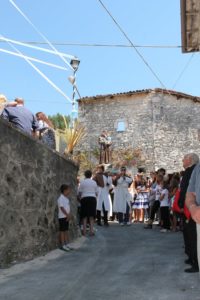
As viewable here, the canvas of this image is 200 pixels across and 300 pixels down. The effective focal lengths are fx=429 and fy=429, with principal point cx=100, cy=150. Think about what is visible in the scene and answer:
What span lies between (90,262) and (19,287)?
5.92 ft

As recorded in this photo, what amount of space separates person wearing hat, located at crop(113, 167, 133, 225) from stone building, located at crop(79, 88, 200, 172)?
54.6 feet

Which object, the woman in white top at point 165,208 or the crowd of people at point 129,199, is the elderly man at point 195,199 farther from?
the woman in white top at point 165,208

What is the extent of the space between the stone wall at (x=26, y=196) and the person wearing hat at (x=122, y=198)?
4187 mm

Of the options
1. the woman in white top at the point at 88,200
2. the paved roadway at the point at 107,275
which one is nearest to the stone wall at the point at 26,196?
the paved roadway at the point at 107,275

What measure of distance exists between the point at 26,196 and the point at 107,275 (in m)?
1.96

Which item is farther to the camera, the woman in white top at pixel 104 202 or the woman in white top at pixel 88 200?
the woman in white top at pixel 104 202

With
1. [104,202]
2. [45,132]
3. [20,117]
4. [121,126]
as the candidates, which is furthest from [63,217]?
[121,126]

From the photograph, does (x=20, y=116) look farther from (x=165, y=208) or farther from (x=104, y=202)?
(x=104, y=202)

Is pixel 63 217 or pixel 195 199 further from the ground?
pixel 195 199

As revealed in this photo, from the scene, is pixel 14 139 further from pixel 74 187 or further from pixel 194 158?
pixel 74 187

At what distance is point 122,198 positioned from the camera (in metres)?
12.6

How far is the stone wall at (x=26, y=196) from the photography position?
6098 millimetres

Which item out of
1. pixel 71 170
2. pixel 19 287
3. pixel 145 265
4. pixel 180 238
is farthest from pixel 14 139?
pixel 180 238

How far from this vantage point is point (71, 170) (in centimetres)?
1018
